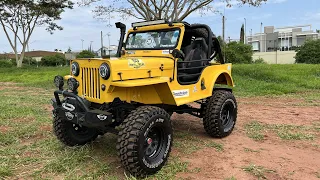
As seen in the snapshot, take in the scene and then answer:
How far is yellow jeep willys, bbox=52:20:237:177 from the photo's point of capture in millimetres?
3844

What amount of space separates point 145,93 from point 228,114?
1905mm

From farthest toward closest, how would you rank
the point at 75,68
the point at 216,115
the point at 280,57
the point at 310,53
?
the point at 280,57
the point at 310,53
the point at 216,115
the point at 75,68

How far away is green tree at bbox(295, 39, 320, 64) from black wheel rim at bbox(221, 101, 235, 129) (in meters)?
26.5

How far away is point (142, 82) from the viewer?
406 centimetres

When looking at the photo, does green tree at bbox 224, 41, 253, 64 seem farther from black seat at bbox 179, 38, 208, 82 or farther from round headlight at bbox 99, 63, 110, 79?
round headlight at bbox 99, 63, 110, 79

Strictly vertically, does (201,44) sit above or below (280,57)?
below

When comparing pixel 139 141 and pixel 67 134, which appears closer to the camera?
pixel 139 141

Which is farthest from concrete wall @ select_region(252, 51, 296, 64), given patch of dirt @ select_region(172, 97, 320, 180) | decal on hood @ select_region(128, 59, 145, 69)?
decal on hood @ select_region(128, 59, 145, 69)

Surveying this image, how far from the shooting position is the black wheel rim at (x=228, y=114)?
5.73 meters

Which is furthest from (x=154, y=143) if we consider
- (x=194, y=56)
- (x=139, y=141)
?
(x=194, y=56)

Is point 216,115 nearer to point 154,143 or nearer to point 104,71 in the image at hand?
point 154,143

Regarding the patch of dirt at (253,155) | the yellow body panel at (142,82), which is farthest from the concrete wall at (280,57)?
the yellow body panel at (142,82)

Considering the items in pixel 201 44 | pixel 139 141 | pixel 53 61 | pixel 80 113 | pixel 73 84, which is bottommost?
pixel 139 141

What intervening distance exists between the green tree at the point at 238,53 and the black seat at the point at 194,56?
22.1 m
